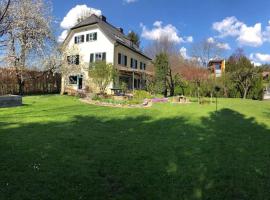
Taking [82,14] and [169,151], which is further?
[82,14]

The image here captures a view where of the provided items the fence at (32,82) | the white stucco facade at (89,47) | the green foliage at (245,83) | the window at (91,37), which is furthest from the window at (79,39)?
the green foliage at (245,83)

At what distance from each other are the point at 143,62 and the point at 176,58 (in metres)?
18.2

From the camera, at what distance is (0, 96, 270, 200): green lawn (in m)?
3.78

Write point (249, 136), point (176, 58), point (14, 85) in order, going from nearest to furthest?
1. point (249, 136)
2. point (14, 85)
3. point (176, 58)

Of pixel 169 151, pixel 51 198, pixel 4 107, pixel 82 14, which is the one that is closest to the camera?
pixel 51 198

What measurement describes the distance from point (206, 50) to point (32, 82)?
4024 cm

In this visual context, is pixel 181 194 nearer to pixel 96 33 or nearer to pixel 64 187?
pixel 64 187

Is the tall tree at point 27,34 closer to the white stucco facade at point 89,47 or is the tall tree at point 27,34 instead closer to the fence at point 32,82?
the fence at point 32,82

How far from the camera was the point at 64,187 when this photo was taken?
3793mm

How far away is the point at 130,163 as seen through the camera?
16.0 feet

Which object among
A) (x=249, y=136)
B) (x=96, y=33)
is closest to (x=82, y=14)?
(x=96, y=33)

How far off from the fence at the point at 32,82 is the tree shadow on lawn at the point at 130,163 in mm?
16689

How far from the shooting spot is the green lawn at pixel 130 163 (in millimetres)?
3781

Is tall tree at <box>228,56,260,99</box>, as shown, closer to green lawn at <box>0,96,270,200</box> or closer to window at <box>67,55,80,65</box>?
window at <box>67,55,80,65</box>
